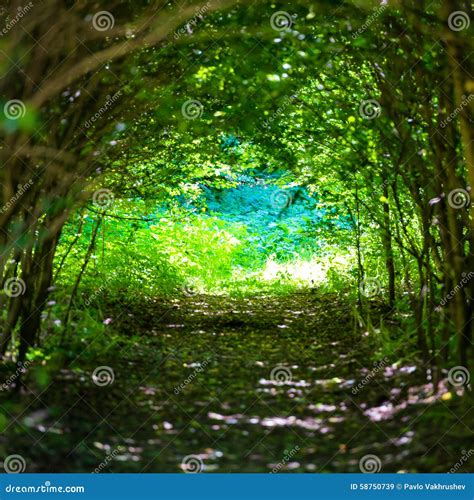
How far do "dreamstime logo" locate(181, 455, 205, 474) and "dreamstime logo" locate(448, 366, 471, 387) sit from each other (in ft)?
5.40

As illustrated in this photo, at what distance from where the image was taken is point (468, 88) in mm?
4289

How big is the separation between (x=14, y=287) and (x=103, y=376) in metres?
0.88

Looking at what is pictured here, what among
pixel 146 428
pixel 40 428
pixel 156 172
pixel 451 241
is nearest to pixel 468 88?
pixel 451 241

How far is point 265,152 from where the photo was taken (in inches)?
315
